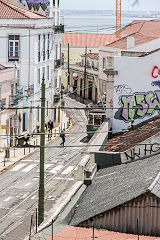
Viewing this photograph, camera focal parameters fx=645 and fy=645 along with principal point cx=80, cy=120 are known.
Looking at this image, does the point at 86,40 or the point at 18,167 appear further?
the point at 86,40

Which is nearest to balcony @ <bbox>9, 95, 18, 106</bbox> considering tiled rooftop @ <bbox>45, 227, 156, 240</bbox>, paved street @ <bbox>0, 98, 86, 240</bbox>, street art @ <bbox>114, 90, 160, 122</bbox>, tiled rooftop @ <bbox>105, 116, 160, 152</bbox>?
paved street @ <bbox>0, 98, 86, 240</bbox>

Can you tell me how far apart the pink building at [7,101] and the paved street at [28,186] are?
3.27 m

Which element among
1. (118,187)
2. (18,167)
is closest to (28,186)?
(18,167)

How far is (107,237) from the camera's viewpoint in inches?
704

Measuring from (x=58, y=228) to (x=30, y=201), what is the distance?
1972 centimetres

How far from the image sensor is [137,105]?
3897cm

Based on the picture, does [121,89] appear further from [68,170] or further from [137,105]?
[68,170]

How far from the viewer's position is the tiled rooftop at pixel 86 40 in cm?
13525

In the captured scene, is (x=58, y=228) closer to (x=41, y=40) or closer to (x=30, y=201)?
(x=30, y=201)

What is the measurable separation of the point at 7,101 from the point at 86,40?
79470mm

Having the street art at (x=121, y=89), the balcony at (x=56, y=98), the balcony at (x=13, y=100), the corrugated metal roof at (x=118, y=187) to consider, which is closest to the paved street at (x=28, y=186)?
the street art at (x=121, y=89)

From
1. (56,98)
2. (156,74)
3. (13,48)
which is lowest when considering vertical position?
(56,98)

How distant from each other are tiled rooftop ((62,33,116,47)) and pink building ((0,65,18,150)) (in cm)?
7574

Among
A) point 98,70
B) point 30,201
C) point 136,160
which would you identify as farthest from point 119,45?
point 136,160
